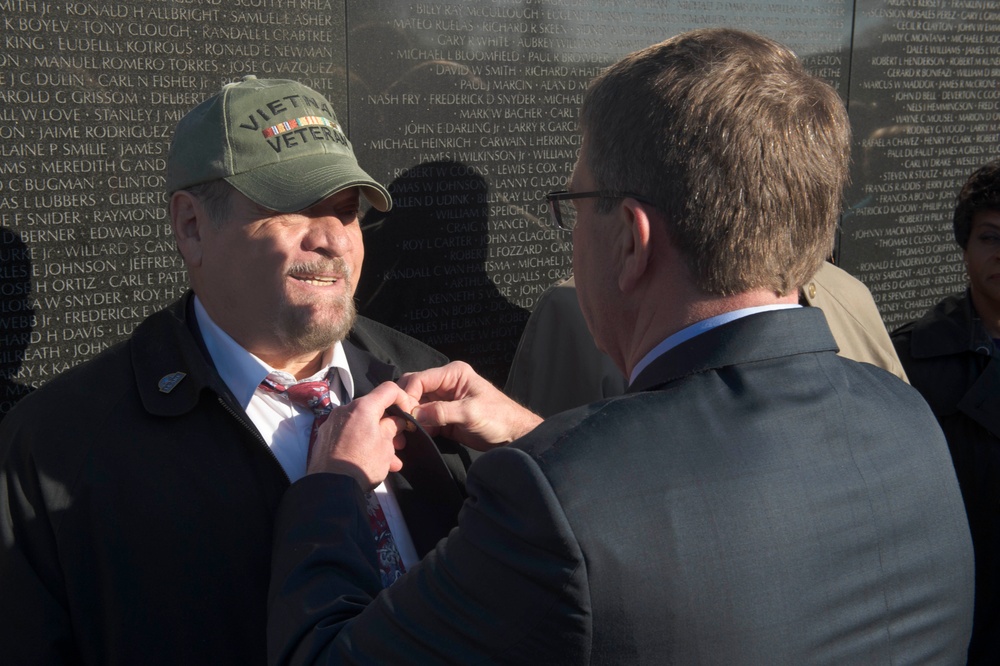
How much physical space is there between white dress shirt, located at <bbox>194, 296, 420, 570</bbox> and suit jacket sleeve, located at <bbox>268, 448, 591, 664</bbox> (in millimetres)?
586

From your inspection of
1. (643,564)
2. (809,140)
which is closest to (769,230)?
(809,140)

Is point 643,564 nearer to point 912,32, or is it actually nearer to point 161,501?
point 161,501

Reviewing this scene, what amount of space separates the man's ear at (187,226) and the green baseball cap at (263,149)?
35 mm

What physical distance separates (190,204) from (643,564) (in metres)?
1.53

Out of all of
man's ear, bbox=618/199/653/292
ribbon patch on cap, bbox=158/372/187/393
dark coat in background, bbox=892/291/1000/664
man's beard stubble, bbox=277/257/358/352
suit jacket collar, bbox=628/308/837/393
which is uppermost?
man's ear, bbox=618/199/653/292

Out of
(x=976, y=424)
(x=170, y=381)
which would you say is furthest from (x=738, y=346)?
(x=976, y=424)

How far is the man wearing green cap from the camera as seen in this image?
1.86 metres

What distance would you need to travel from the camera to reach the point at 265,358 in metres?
2.27

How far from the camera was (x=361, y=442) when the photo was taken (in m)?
1.85

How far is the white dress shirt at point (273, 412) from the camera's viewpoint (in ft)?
7.01

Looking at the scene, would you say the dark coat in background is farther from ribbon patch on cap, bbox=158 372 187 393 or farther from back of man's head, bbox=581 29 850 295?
ribbon patch on cap, bbox=158 372 187 393

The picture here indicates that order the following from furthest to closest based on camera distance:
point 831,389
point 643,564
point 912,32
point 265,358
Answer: point 912,32
point 265,358
point 831,389
point 643,564

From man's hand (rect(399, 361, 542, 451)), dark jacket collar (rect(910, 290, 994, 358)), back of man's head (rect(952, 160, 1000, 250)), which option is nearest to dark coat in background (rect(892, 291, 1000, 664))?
dark jacket collar (rect(910, 290, 994, 358))

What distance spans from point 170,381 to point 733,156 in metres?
1.26
